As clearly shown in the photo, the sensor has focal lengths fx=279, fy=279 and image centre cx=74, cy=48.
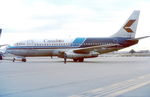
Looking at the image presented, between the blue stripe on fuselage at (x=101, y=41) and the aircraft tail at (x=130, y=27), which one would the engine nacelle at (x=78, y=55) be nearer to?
the blue stripe on fuselage at (x=101, y=41)

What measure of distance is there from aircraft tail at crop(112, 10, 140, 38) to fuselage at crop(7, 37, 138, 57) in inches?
42.0

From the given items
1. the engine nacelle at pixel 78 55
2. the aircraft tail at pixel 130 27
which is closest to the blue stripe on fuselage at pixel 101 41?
the aircraft tail at pixel 130 27

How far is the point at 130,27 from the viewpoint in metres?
41.0

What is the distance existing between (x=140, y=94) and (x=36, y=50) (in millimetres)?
31407

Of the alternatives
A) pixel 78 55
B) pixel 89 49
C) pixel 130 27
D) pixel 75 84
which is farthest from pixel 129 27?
pixel 75 84

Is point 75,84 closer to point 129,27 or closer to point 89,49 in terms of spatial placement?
point 89,49

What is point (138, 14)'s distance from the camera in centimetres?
4100

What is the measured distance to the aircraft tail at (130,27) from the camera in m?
40.8

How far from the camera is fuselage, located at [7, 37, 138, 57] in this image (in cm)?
3903

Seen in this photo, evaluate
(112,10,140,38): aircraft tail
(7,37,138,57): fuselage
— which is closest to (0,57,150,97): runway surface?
(7,37,138,57): fuselage

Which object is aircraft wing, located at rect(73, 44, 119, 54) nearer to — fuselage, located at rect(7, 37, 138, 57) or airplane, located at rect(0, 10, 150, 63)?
airplane, located at rect(0, 10, 150, 63)

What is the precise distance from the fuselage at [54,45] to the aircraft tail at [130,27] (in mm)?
1067

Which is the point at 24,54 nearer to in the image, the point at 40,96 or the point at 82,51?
the point at 82,51

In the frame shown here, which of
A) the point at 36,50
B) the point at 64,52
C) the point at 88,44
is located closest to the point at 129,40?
the point at 88,44
